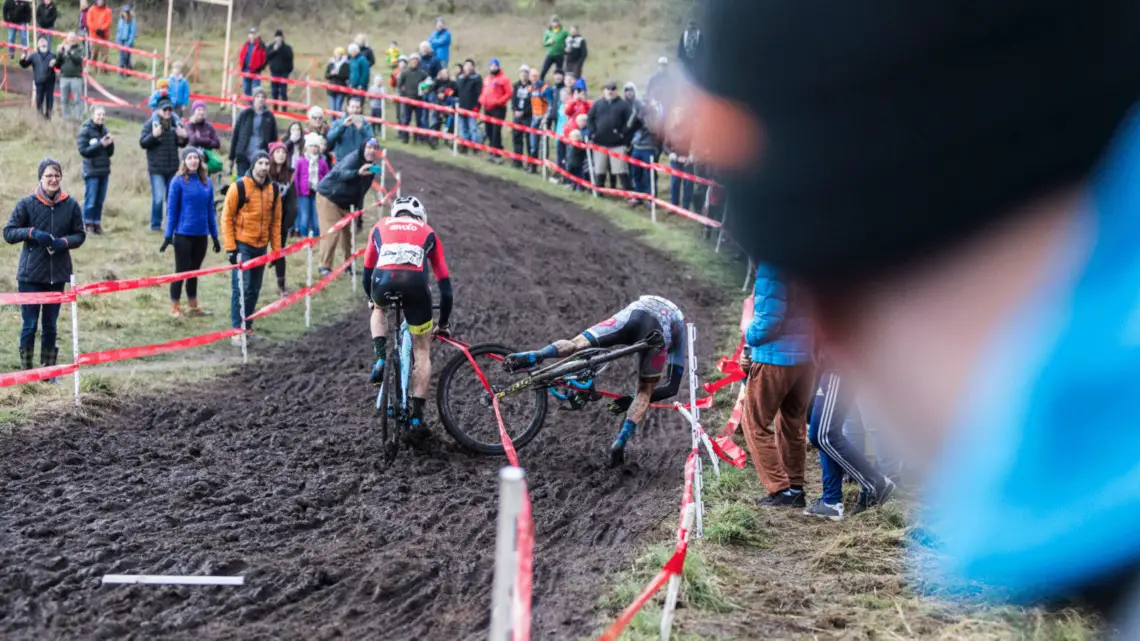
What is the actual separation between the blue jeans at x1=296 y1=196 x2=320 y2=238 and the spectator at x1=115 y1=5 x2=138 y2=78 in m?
16.1

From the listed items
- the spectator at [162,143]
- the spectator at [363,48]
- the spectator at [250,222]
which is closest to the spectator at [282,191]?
the spectator at [250,222]

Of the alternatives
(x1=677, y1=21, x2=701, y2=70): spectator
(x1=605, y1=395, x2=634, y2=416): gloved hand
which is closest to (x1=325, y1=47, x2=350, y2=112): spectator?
(x1=605, y1=395, x2=634, y2=416): gloved hand

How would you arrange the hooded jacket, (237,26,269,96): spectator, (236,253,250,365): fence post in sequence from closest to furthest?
the hooded jacket, (236,253,250,365): fence post, (237,26,269,96): spectator

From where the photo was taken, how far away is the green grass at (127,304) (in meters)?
11.2

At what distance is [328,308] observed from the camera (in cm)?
1525

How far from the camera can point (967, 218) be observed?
2.91ft

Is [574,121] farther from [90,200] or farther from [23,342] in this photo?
[23,342]

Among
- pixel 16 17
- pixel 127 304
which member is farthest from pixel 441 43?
pixel 127 304

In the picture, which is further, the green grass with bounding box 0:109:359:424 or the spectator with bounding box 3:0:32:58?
the spectator with bounding box 3:0:32:58

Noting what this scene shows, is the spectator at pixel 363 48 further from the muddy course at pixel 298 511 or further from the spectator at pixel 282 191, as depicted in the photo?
the muddy course at pixel 298 511

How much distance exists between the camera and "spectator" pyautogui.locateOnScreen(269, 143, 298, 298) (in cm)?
1398

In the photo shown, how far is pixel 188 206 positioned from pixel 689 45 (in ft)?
42.8

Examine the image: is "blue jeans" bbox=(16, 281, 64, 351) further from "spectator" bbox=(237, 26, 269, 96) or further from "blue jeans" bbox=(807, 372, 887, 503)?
"spectator" bbox=(237, 26, 269, 96)

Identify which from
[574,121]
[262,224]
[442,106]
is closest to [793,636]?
[262,224]
